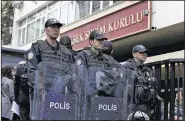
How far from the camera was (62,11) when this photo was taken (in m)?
21.9

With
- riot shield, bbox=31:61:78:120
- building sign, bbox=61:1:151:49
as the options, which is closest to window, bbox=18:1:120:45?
building sign, bbox=61:1:151:49

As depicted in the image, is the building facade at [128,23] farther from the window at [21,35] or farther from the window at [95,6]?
the window at [21,35]

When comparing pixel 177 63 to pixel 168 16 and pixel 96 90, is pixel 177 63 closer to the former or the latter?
pixel 96 90

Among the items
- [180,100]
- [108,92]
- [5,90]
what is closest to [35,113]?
[108,92]

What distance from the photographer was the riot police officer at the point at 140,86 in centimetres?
460

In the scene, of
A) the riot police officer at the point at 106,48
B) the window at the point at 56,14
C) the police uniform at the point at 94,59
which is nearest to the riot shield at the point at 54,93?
the police uniform at the point at 94,59

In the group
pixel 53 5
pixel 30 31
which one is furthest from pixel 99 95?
pixel 30 31

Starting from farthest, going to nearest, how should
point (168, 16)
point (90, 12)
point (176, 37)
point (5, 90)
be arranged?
point (90, 12) < point (176, 37) < point (168, 16) < point (5, 90)

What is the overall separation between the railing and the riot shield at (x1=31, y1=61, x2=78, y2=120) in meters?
2.17

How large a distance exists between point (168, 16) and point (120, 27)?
8.20 ft

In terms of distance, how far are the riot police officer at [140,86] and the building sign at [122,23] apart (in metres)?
9.17

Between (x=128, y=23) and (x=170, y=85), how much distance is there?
969cm

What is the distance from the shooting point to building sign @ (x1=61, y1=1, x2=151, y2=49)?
15.0 meters

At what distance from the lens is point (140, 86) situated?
16.6 ft
